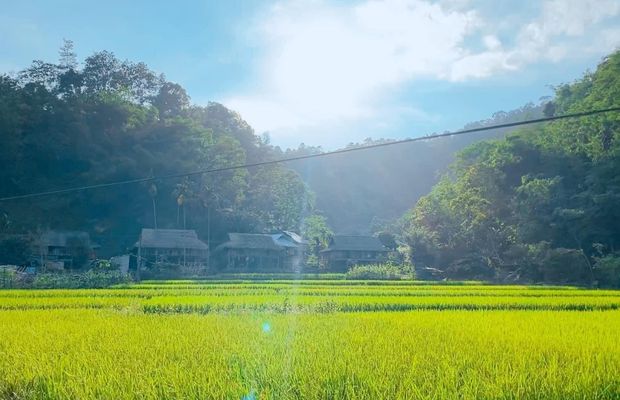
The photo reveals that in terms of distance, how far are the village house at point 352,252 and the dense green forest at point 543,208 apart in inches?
223

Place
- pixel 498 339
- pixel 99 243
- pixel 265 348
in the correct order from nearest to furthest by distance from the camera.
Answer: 1. pixel 265 348
2. pixel 498 339
3. pixel 99 243

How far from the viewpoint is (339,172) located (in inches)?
3703

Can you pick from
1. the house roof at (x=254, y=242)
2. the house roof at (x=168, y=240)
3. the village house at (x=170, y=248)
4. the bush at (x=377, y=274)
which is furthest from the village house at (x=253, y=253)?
the bush at (x=377, y=274)

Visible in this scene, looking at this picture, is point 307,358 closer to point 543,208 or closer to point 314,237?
point 543,208

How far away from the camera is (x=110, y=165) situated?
1877 inches

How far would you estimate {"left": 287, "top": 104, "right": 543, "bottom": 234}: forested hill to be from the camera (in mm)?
90625

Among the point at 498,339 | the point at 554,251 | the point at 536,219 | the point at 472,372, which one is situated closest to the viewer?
the point at 472,372

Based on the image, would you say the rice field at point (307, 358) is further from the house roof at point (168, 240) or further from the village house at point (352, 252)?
the village house at point (352, 252)

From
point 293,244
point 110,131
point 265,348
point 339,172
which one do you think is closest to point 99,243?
point 110,131

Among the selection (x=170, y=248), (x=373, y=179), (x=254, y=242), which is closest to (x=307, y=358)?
(x=170, y=248)

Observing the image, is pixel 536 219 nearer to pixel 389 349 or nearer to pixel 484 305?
pixel 484 305

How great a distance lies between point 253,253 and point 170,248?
806 centimetres

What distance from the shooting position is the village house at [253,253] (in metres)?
45.8

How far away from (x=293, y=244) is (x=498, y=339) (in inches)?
1718
